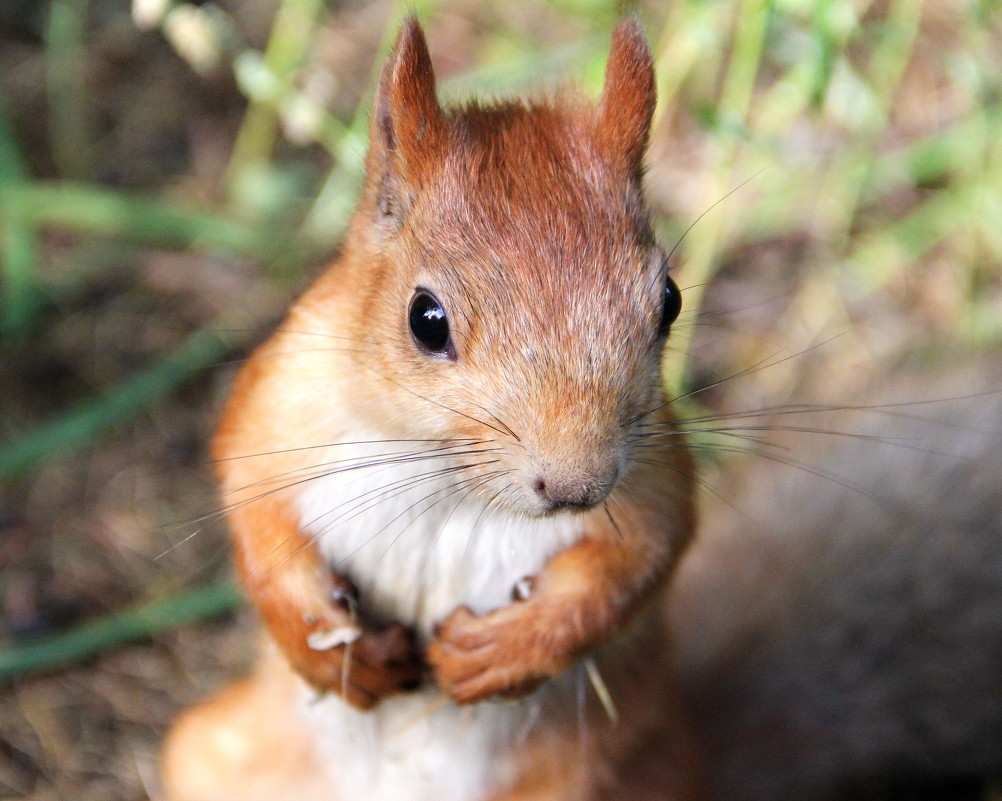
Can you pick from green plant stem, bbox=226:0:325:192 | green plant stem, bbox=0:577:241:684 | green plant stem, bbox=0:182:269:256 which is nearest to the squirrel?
green plant stem, bbox=0:577:241:684

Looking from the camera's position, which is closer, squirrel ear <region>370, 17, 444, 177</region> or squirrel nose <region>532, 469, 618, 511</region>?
squirrel nose <region>532, 469, 618, 511</region>

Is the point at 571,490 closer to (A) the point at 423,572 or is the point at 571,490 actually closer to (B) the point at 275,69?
(A) the point at 423,572

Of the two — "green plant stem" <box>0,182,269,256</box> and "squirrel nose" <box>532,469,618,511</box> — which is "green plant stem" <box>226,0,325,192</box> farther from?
"squirrel nose" <box>532,469,618,511</box>

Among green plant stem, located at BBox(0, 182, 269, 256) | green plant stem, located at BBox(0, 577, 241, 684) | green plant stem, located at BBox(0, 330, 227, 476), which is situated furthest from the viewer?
green plant stem, located at BBox(0, 182, 269, 256)

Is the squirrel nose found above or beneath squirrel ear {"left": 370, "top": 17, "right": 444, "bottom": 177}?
beneath

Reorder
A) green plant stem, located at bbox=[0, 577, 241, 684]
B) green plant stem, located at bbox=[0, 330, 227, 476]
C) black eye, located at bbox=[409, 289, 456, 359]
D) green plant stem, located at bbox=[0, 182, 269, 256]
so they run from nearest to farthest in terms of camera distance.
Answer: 1. black eye, located at bbox=[409, 289, 456, 359]
2. green plant stem, located at bbox=[0, 577, 241, 684]
3. green plant stem, located at bbox=[0, 330, 227, 476]
4. green plant stem, located at bbox=[0, 182, 269, 256]

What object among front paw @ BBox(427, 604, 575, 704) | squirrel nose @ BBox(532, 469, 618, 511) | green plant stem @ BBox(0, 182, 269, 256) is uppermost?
green plant stem @ BBox(0, 182, 269, 256)

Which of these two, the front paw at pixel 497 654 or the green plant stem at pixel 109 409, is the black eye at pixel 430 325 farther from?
the green plant stem at pixel 109 409
